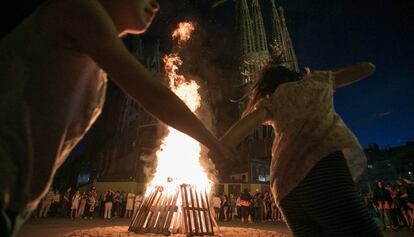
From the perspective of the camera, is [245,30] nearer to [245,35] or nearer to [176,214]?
[245,35]

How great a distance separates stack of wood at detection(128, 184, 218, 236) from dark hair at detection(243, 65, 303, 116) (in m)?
6.90

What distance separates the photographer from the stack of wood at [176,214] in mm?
8266

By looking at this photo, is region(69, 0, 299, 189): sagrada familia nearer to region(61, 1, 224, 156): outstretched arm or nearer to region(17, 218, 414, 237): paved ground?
region(17, 218, 414, 237): paved ground

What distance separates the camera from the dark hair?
→ 222 cm

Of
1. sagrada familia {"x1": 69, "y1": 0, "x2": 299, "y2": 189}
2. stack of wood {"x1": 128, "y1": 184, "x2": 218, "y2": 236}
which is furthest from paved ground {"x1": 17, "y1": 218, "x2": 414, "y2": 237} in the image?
sagrada familia {"x1": 69, "y1": 0, "x2": 299, "y2": 189}

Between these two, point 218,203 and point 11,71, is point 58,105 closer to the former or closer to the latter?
point 11,71

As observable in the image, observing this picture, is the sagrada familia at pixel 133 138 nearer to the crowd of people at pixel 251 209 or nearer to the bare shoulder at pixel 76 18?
the crowd of people at pixel 251 209

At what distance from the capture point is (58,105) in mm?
1123

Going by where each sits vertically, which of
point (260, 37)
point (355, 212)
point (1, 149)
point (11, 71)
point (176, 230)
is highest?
point (260, 37)

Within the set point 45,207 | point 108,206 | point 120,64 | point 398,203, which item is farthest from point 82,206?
point 120,64

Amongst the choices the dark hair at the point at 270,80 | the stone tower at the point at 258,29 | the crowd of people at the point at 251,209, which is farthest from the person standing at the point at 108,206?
the stone tower at the point at 258,29

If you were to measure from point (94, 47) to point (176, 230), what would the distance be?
27.5ft

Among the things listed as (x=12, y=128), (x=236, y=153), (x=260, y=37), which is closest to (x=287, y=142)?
(x=236, y=153)

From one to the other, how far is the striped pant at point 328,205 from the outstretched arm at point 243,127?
48cm
